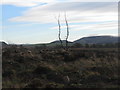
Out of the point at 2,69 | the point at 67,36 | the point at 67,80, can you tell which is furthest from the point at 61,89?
the point at 67,36

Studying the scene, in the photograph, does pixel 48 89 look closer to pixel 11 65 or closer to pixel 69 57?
pixel 11 65

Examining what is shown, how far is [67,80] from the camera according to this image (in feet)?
38.9

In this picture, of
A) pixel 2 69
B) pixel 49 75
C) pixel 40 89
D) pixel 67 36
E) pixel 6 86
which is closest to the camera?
pixel 40 89

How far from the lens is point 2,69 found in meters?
15.5

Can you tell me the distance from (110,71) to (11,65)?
6.32 metres

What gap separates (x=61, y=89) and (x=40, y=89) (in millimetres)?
714

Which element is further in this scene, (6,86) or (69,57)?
(69,57)

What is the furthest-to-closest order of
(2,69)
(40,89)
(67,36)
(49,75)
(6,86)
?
1. (67,36)
2. (2,69)
3. (49,75)
4. (6,86)
5. (40,89)

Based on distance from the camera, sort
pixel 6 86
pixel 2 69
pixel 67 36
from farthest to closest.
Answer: pixel 67 36
pixel 2 69
pixel 6 86

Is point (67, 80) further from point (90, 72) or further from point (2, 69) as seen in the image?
point (2, 69)

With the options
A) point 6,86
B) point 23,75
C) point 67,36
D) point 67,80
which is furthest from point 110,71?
point 67,36

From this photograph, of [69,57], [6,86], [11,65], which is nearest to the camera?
[6,86]

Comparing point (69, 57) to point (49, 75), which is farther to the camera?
point (69, 57)

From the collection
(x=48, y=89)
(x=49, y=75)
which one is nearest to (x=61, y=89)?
(x=48, y=89)
